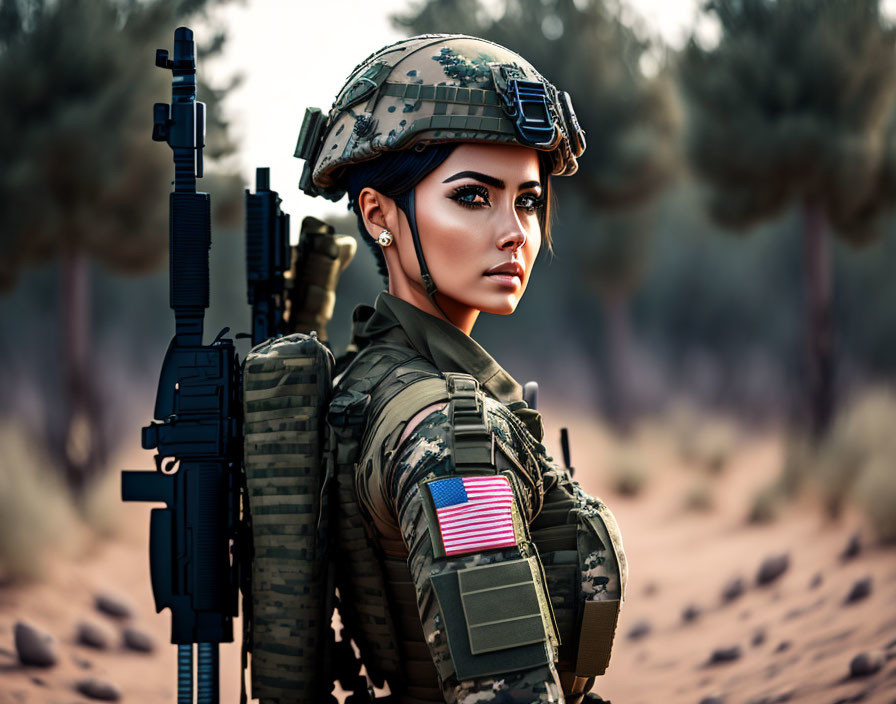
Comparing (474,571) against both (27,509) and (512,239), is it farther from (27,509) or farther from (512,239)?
(27,509)

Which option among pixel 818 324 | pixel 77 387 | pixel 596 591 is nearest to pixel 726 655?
pixel 818 324

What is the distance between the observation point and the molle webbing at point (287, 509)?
2420 millimetres

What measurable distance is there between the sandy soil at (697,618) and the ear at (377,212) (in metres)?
5.10

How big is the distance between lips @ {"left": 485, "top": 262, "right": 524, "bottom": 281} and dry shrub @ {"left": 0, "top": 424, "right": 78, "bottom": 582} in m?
7.24

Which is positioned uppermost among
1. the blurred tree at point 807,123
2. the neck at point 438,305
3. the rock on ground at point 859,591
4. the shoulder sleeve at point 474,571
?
the blurred tree at point 807,123

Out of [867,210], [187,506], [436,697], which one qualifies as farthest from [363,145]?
[867,210]

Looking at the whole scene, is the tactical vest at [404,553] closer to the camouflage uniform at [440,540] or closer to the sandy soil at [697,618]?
the camouflage uniform at [440,540]

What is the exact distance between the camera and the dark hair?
2.51 meters

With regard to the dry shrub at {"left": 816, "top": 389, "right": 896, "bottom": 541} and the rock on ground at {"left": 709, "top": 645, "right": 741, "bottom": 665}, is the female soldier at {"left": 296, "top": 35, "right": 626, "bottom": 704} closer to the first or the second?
the rock on ground at {"left": 709, "top": 645, "right": 741, "bottom": 665}

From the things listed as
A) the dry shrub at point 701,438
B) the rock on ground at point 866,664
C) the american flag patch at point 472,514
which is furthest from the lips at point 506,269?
the dry shrub at point 701,438

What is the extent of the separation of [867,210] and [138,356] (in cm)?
887

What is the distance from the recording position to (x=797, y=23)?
10445 mm

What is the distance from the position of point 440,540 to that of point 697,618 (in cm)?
796

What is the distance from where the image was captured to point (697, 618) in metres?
9.23
